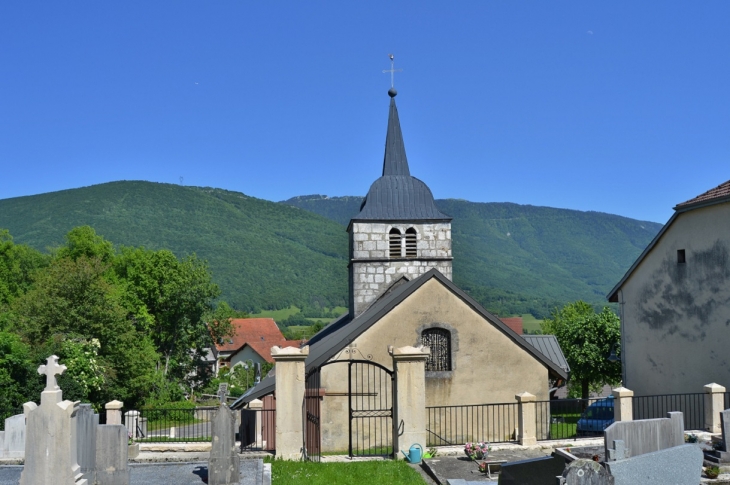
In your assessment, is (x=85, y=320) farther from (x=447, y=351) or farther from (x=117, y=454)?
(x=117, y=454)

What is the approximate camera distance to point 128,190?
173 m

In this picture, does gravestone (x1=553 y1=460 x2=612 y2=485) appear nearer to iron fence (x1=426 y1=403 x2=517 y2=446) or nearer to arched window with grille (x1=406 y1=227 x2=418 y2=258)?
iron fence (x1=426 y1=403 x2=517 y2=446)

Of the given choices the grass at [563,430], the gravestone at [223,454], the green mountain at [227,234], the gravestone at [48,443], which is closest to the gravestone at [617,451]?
the gravestone at [223,454]

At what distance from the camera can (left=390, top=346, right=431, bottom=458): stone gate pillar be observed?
54.5ft

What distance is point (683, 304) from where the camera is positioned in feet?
74.3

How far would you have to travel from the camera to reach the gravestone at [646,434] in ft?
40.0

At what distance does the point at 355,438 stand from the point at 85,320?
64.3 ft

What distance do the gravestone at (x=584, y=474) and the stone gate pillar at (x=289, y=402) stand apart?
723cm

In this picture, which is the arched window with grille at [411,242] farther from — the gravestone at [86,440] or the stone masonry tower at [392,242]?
the gravestone at [86,440]

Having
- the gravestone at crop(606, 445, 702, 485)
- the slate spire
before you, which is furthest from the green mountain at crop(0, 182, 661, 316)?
the gravestone at crop(606, 445, 702, 485)

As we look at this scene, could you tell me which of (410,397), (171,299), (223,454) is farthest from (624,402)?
(171,299)

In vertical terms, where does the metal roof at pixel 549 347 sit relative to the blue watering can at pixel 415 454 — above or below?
above

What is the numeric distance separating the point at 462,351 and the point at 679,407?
6.37m

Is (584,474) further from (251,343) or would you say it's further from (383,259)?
(251,343)
